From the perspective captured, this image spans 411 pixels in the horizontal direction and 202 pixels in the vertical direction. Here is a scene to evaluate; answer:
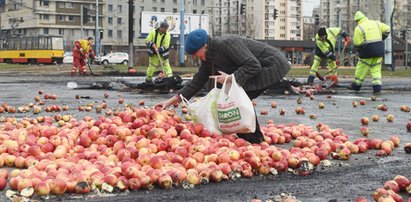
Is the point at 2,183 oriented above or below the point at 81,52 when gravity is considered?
below

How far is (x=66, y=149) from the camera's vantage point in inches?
216

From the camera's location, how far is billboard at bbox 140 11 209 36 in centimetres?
6618

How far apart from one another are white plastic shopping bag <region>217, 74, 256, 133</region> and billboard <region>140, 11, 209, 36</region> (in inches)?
2356

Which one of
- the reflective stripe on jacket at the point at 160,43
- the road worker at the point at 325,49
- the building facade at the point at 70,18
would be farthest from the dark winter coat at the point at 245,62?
the building facade at the point at 70,18

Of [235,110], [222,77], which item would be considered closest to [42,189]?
[235,110]

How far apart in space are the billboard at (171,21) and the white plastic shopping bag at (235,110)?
59.9m

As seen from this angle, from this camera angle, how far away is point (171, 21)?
226 ft

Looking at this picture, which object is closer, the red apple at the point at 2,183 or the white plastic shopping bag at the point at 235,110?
the red apple at the point at 2,183

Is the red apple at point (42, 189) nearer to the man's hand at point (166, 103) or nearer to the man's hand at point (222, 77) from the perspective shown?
the man's hand at point (222, 77)

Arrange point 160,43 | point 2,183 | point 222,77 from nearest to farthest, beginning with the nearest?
1. point 2,183
2. point 222,77
3. point 160,43

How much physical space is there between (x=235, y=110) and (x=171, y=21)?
209 ft

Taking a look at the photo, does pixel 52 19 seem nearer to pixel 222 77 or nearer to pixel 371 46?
pixel 371 46

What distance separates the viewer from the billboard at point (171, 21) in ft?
217

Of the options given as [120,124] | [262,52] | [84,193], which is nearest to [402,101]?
[262,52]
